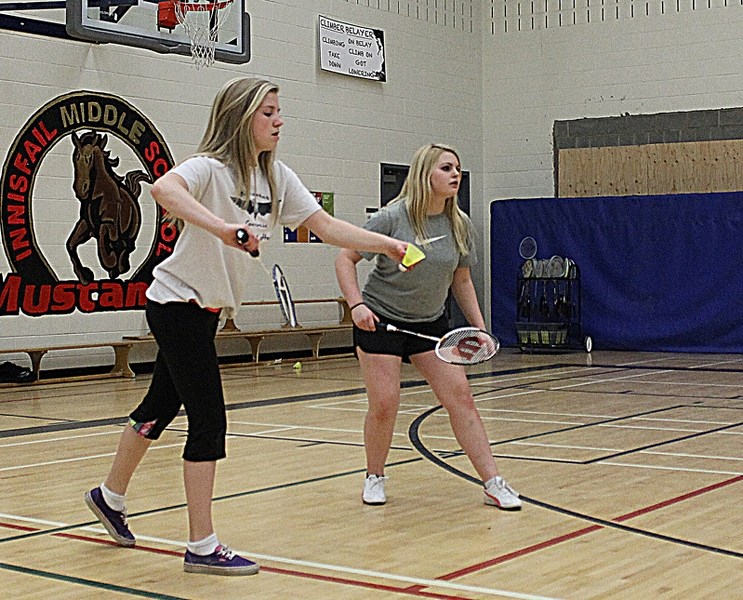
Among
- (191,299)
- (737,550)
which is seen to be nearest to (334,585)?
(191,299)

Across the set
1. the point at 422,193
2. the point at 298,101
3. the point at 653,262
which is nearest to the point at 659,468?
Answer: the point at 422,193

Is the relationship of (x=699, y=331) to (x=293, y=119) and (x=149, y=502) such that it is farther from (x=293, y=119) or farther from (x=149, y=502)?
(x=149, y=502)

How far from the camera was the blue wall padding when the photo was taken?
1532 cm

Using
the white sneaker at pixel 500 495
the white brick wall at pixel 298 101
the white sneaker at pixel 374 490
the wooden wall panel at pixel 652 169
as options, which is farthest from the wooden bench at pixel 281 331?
the white sneaker at pixel 500 495

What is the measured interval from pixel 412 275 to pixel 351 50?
11170mm

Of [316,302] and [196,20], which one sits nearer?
[196,20]

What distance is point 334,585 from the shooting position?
13.4 ft

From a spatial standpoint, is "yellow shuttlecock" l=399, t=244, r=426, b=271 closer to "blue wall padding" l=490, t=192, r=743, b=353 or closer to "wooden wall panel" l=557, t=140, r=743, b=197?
"blue wall padding" l=490, t=192, r=743, b=353

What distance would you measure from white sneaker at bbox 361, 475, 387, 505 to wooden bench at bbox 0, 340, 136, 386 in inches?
271

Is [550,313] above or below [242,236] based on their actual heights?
below

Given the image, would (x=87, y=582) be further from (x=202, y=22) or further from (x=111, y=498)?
(x=202, y=22)

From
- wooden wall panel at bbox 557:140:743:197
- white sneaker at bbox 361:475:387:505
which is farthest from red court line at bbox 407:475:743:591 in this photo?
wooden wall panel at bbox 557:140:743:197

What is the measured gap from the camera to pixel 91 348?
1281cm

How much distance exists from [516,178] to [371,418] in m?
13.2
